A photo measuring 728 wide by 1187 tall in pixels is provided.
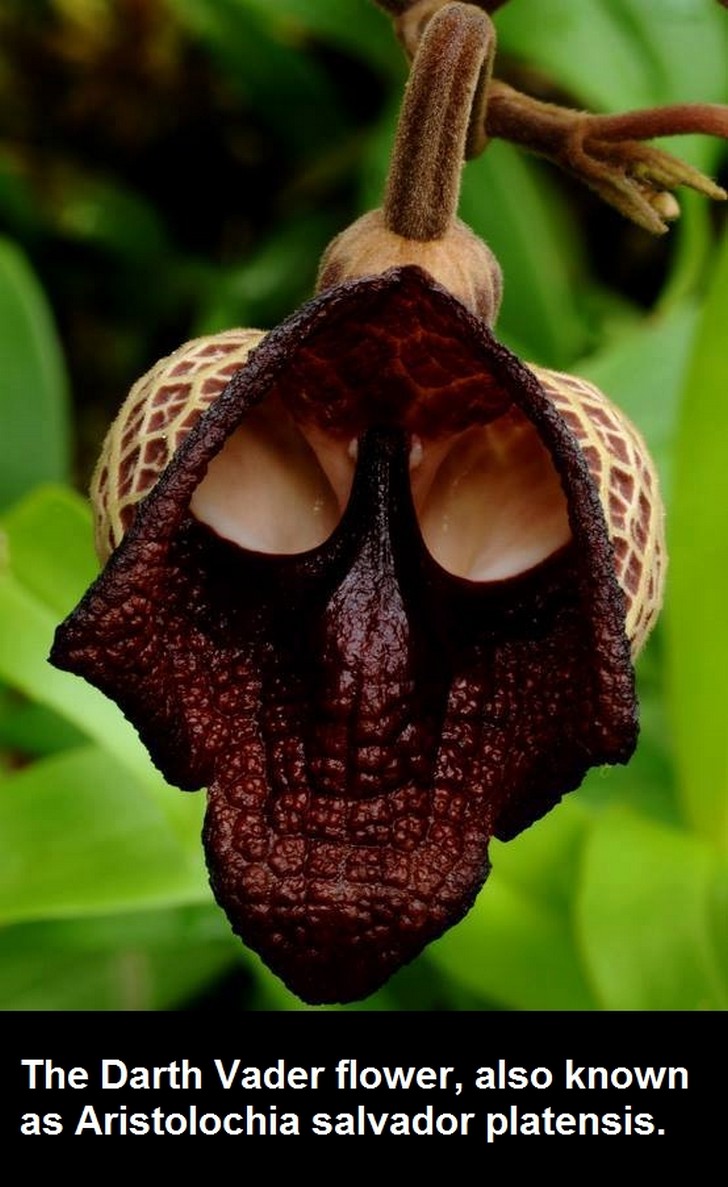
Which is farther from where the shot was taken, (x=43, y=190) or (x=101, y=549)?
(x=43, y=190)

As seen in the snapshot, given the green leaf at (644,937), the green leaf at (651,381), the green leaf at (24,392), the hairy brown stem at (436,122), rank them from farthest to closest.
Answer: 1. the green leaf at (24,392)
2. the green leaf at (651,381)
3. the green leaf at (644,937)
4. the hairy brown stem at (436,122)

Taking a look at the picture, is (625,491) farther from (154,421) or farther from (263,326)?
(263,326)

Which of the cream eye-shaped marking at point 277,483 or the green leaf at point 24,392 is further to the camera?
the green leaf at point 24,392

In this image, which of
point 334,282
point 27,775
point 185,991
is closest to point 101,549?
point 334,282

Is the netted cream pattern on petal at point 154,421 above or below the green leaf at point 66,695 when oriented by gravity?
above

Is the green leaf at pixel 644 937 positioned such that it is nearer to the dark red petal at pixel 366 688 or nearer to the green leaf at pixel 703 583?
the green leaf at pixel 703 583

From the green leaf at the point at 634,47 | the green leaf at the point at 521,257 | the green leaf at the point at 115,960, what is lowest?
the green leaf at the point at 115,960

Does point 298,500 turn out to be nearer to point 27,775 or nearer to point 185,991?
point 27,775

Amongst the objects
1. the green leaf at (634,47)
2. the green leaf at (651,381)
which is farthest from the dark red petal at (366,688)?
the green leaf at (634,47)
